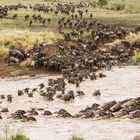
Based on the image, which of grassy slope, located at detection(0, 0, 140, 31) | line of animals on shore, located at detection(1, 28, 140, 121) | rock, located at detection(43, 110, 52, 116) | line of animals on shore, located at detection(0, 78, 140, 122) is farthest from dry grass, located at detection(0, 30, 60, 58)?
rock, located at detection(43, 110, 52, 116)

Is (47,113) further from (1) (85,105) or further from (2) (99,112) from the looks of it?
(1) (85,105)

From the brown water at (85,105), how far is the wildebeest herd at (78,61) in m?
0.54

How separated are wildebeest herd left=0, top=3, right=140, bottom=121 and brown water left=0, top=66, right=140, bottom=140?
541 mm

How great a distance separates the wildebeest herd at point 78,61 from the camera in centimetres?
2141

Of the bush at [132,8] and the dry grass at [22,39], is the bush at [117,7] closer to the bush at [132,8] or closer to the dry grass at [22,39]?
the bush at [132,8]

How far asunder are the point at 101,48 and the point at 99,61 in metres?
4.36

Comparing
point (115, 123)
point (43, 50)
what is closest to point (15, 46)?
point (43, 50)

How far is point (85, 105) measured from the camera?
24.0 metres

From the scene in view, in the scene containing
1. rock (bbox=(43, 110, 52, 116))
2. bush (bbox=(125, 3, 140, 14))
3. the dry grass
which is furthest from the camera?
bush (bbox=(125, 3, 140, 14))

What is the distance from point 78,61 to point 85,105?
39.4 feet

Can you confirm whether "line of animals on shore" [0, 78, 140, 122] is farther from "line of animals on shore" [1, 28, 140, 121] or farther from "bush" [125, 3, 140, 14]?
"bush" [125, 3, 140, 14]

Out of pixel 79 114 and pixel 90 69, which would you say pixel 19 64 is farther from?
pixel 79 114

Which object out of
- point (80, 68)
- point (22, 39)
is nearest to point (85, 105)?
point (80, 68)

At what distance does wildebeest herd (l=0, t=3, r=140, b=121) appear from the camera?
21.4 m
